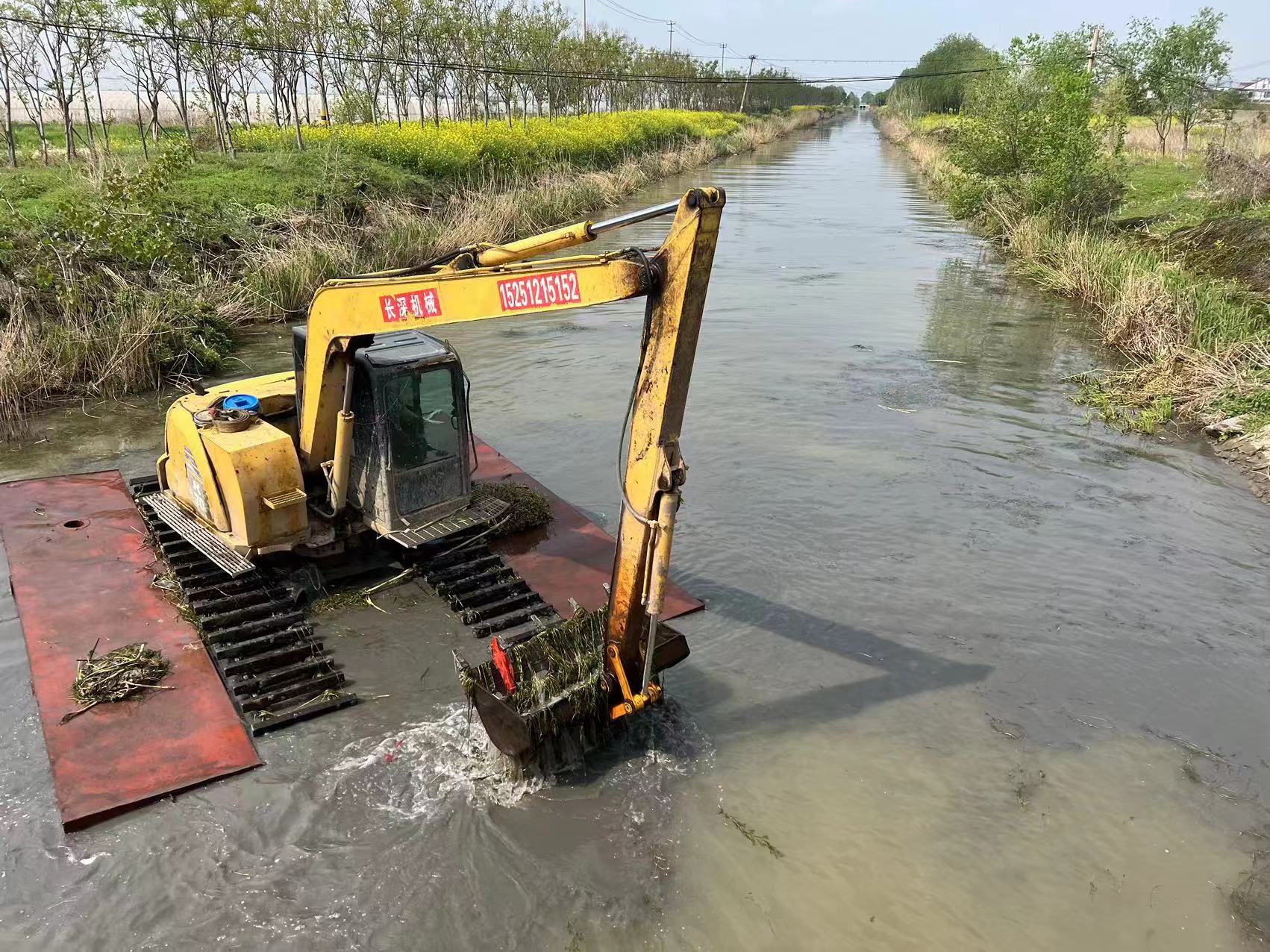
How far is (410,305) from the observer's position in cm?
550

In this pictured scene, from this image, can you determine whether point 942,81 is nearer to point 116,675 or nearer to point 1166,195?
point 1166,195

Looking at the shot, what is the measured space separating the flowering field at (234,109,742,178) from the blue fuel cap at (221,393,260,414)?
15357 millimetres

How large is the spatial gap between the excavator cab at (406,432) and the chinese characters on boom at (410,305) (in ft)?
2.54

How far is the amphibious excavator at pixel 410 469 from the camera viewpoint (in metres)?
4.42

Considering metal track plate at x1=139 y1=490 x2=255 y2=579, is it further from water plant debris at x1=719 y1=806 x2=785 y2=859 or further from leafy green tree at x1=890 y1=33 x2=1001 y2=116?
leafy green tree at x1=890 y1=33 x2=1001 y2=116

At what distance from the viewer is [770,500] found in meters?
9.11

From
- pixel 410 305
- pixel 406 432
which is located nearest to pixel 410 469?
pixel 406 432

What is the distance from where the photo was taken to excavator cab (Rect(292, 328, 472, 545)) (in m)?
6.44

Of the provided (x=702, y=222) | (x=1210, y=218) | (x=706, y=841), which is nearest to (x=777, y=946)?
(x=706, y=841)

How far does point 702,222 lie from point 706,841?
11.0 feet

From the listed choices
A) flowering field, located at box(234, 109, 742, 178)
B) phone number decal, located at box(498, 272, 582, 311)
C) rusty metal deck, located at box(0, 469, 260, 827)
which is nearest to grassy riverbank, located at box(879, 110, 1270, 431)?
phone number decal, located at box(498, 272, 582, 311)

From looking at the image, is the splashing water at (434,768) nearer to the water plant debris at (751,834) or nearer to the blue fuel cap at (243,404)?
the water plant debris at (751,834)

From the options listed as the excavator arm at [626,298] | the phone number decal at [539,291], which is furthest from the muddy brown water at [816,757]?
the phone number decal at [539,291]

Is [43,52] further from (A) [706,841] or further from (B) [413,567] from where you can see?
(A) [706,841]
